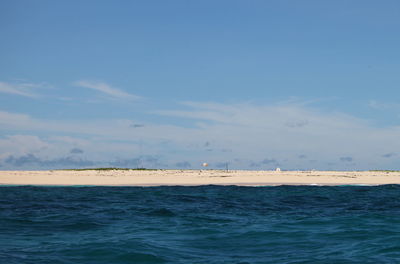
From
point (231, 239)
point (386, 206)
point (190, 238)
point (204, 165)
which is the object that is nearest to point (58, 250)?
point (190, 238)

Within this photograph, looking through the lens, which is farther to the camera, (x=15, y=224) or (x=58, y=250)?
(x=15, y=224)

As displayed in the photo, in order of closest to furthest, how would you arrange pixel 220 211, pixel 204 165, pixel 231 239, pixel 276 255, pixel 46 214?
pixel 276 255 < pixel 231 239 < pixel 46 214 < pixel 220 211 < pixel 204 165

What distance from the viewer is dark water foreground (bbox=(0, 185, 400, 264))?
42.0 ft

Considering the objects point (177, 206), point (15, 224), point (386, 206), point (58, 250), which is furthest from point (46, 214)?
point (386, 206)

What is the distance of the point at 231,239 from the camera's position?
1582 cm

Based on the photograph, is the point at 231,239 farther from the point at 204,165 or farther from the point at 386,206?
the point at 204,165

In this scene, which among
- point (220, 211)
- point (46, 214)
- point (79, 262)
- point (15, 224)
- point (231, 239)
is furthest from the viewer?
point (220, 211)

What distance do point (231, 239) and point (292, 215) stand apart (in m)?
8.70

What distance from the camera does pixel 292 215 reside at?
23.5m

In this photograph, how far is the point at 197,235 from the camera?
54.5 feet

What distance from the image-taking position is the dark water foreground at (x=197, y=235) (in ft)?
42.0

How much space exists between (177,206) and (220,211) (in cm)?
368

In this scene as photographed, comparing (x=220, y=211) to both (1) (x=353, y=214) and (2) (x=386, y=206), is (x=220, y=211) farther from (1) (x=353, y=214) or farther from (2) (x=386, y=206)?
(2) (x=386, y=206)

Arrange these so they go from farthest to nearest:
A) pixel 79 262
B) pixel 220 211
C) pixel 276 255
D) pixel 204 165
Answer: pixel 204 165 → pixel 220 211 → pixel 276 255 → pixel 79 262
